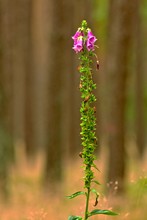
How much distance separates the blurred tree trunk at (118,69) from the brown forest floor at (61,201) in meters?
0.77

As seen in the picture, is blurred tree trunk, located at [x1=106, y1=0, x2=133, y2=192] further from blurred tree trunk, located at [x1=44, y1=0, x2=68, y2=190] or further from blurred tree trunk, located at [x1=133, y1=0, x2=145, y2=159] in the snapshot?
blurred tree trunk, located at [x1=133, y1=0, x2=145, y2=159]

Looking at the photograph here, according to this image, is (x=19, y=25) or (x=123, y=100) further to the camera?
(x=19, y=25)

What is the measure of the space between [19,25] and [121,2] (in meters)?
8.23

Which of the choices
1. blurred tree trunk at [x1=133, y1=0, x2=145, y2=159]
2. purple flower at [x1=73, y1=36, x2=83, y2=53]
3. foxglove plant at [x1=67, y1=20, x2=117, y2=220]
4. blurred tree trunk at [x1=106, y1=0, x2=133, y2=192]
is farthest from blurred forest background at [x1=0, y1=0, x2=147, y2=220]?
purple flower at [x1=73, y1=36, x2=83, y2=53]

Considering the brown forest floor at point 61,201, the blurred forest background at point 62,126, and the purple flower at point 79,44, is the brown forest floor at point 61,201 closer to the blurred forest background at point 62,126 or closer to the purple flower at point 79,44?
the blurred forest background at point 62,126

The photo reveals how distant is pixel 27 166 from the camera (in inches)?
704

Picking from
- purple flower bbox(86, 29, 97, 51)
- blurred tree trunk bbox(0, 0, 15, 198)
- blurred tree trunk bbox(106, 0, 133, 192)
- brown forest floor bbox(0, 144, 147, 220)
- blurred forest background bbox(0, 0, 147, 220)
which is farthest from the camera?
blurred tree trunk bbox(0, 0, 15, 198)

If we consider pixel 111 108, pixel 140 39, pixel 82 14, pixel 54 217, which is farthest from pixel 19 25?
pixel 54 217

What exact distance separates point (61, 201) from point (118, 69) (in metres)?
2.49

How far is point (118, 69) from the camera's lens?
10.4 m

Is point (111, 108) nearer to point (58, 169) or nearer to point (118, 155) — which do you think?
point (118, 155)

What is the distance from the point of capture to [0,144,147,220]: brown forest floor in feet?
24.0

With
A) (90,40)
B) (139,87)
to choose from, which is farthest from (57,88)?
(139,87)

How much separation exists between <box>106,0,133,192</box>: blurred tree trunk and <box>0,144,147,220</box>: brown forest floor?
77 centimetres
